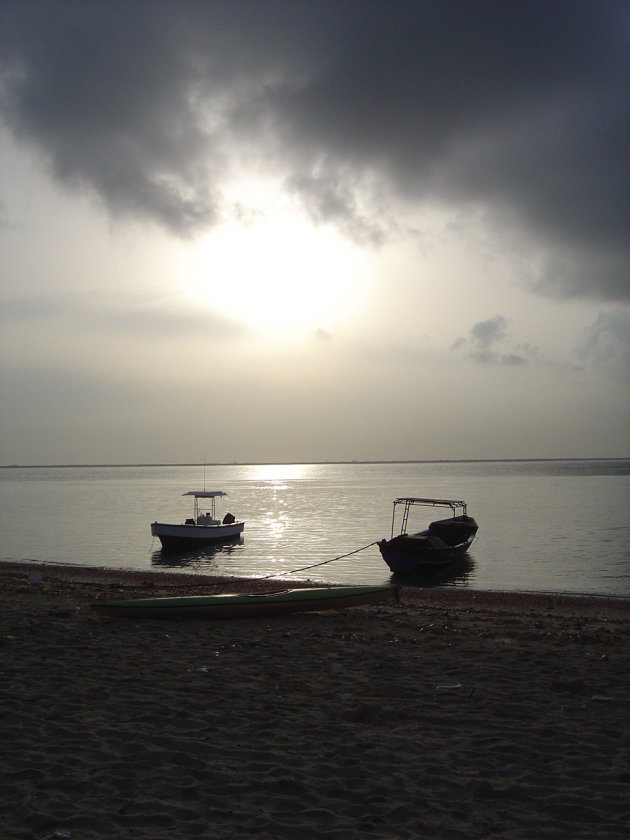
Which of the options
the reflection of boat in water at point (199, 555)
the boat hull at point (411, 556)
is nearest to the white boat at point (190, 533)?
the reflection of boat in water at point (199, 555)

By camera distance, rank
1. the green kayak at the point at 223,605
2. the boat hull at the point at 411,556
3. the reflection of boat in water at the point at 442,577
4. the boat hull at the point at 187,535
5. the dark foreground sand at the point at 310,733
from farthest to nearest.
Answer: the boat hull at the point at 187,535 → the boat hull at the point at 411,556 → the reflection of boat in water at the point at 442,577 → the green kayak at the point at 223,605 → the dark foreground sand at the point at 310,733

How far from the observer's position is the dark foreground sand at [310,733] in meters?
6.00

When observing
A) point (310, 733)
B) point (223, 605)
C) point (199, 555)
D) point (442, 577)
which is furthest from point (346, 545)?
point (310, 733)

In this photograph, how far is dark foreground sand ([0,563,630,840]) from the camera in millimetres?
5996

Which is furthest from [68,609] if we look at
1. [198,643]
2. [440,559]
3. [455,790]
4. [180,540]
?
[180,540]

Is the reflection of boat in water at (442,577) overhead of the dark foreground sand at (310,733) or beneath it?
beneath

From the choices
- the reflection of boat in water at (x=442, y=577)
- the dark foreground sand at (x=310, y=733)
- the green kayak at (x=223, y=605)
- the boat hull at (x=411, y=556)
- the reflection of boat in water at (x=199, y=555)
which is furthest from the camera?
the reflection of boat in water at (x=199, y=555)

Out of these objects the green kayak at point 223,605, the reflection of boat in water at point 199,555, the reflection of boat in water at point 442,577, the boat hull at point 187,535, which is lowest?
the reflection of boat in water at point 199,555

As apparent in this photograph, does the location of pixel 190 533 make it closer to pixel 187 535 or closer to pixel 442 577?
pixel 187 535

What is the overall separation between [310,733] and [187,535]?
34429mm

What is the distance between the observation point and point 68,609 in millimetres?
16484

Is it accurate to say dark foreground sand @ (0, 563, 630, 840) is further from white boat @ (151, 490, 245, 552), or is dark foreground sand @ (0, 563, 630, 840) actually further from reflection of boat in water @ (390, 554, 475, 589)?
white boat @ (151, 490, 245, 552)

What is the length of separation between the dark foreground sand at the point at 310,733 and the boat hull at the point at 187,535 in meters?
26.5

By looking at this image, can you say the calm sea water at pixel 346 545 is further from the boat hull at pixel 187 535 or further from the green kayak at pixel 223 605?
the green kayak at pixel 223 605
